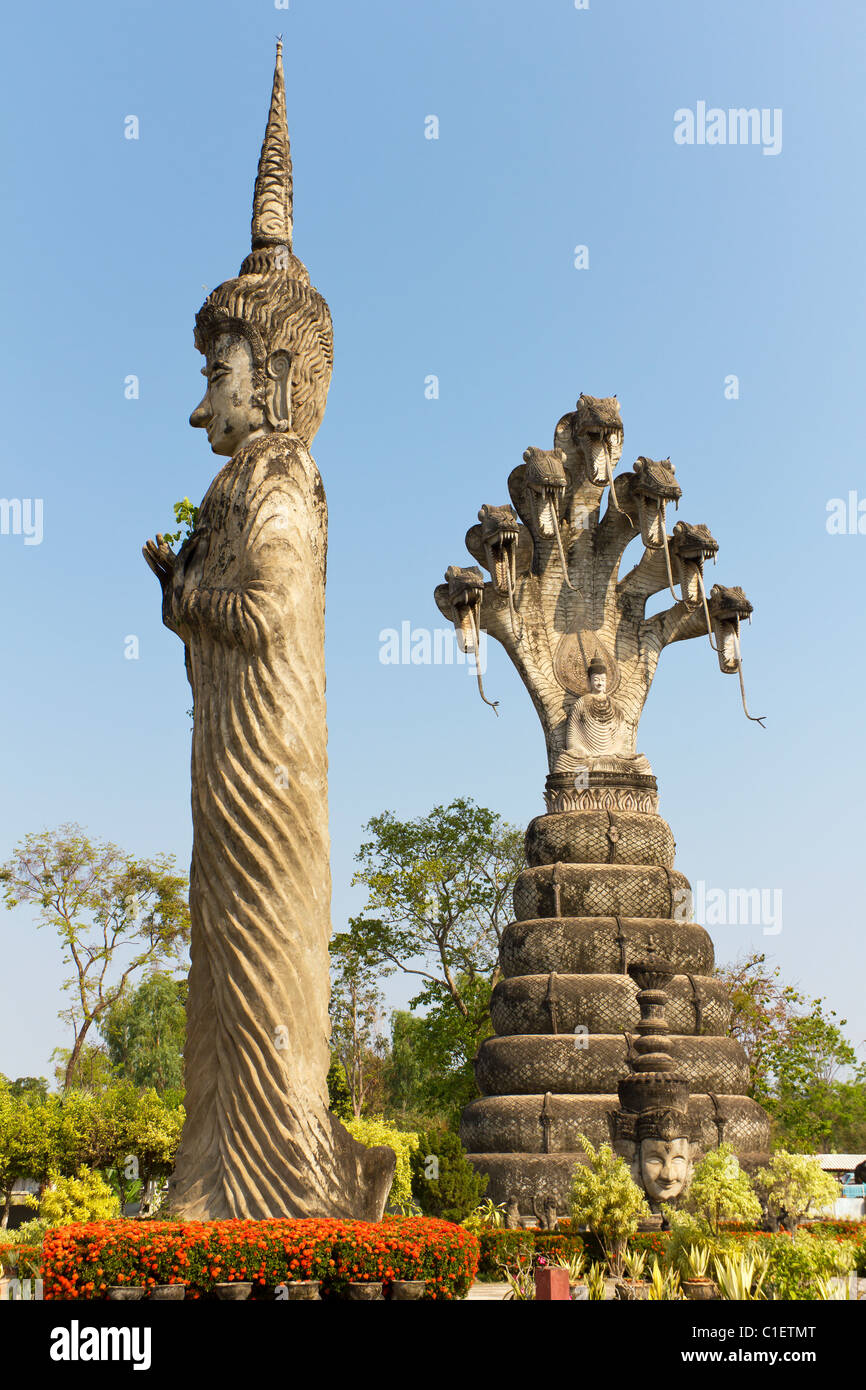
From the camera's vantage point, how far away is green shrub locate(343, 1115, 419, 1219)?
14.0m

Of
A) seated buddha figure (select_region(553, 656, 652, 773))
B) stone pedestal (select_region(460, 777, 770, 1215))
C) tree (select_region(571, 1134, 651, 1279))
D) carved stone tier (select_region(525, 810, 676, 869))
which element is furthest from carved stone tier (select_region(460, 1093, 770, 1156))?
seated buddha figure (select_region(553, 656, 652, 773))

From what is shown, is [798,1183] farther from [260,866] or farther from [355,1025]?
[355,1025]

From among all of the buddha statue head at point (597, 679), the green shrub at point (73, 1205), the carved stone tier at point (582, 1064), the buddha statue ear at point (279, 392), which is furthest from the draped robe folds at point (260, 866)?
the buddha statue head at point (597, 679)

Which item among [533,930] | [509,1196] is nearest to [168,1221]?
[509,1196]

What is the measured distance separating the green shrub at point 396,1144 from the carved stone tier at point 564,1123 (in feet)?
2.88

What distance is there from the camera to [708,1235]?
8.09 m

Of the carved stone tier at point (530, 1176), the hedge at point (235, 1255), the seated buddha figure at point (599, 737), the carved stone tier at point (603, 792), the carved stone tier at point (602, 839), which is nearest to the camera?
the hedge at point (235, 1255)

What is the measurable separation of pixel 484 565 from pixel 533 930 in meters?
4.71

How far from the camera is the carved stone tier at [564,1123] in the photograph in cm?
1294

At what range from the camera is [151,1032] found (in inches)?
1414

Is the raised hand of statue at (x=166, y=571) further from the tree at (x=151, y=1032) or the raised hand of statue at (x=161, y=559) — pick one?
the tree at (x=151, y=1032)

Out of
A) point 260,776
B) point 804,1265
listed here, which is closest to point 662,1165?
point 804,1265
